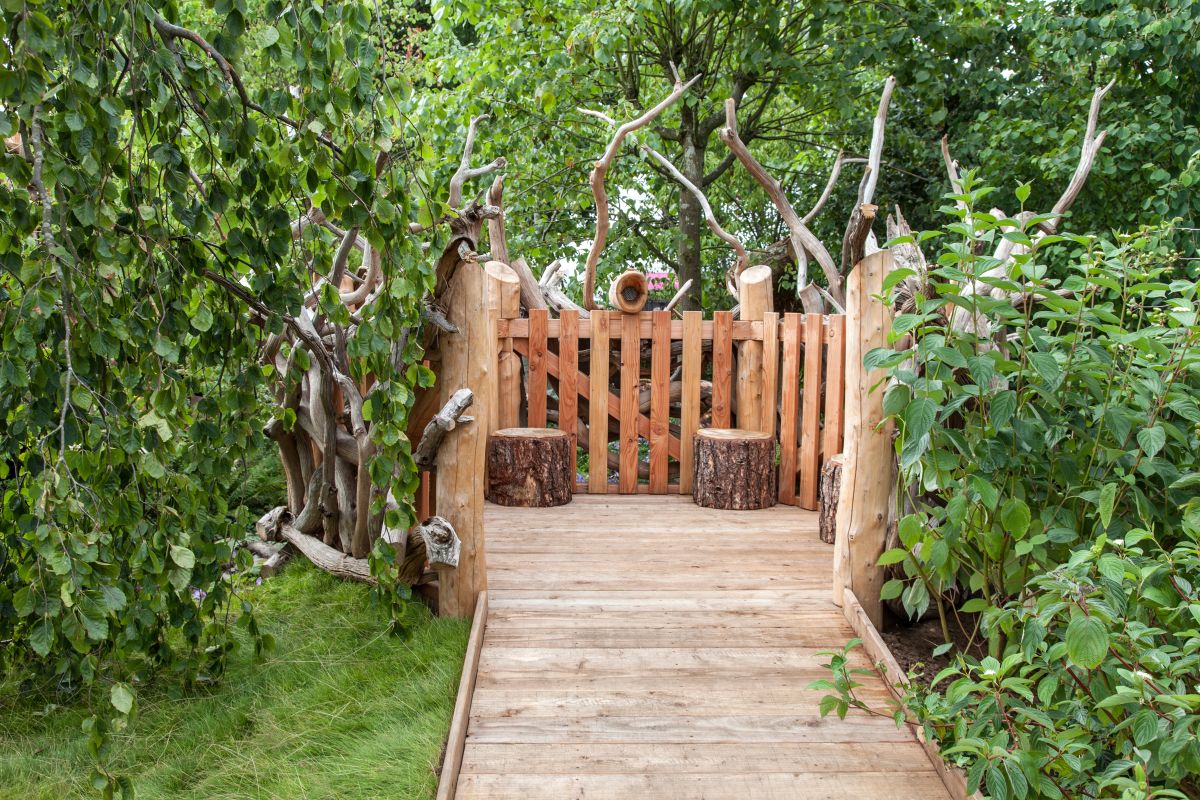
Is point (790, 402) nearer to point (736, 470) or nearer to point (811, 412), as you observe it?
point (811, 412)

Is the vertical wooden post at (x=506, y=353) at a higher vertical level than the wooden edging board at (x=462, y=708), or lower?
higher

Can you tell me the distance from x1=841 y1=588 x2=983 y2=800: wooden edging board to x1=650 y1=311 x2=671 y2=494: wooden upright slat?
7.08ft

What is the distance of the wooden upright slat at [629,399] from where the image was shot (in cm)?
555

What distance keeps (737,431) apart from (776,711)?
2594mm

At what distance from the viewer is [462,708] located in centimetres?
286

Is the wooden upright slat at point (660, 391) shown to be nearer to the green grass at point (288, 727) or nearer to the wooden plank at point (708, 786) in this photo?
the green grass at point (288, 727)

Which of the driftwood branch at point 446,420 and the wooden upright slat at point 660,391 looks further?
the wooden upright slat at point 660,391

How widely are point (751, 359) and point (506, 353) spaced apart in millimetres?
1452

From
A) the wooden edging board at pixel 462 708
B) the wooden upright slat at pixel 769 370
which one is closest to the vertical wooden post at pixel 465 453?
the wooden edging board at pixel 462 708

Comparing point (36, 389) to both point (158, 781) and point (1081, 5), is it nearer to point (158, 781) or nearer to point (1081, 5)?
point (158, 781)

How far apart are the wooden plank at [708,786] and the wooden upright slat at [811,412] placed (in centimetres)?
268

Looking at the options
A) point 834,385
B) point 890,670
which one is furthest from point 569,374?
point 890,670

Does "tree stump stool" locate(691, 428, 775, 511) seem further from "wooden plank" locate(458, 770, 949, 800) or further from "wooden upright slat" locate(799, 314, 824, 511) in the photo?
"wooden plank" locate(458, 770, 949, 800)

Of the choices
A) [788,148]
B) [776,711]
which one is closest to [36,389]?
[776,711]
